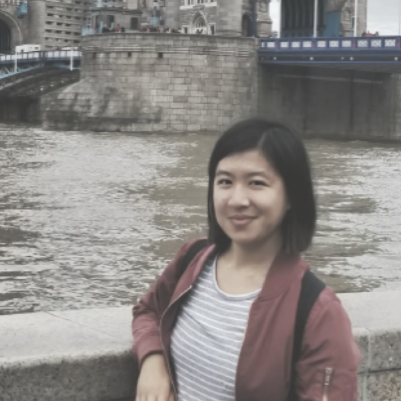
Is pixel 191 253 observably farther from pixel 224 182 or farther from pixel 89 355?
pixel 89 355

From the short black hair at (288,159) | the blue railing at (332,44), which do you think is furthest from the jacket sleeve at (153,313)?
the blue railing at (332,44)

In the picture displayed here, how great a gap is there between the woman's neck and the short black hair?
0.07 ft

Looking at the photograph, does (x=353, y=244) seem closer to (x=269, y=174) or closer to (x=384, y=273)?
(x=384, y=273)

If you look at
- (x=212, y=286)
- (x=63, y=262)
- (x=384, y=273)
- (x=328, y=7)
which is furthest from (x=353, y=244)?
(x=328, y=7)

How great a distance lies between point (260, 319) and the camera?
1.89 meters

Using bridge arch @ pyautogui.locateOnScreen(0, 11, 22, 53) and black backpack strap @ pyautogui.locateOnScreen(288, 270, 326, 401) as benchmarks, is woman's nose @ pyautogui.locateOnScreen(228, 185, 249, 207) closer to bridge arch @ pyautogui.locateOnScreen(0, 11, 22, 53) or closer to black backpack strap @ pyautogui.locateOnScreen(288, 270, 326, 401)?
black backpack strap @ pyautogui.locateOnScreen(288, 270, 326, 401)

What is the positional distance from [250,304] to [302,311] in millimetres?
121

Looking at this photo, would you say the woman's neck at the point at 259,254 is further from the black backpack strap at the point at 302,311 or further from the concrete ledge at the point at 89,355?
the concrete ledge at the point at 89,355

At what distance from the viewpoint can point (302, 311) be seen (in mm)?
1878

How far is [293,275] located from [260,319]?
13cm

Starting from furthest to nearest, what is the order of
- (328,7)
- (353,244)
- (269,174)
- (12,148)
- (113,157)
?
(328,7) < (12,148) < (113,157) < (353,244) < (269,174)

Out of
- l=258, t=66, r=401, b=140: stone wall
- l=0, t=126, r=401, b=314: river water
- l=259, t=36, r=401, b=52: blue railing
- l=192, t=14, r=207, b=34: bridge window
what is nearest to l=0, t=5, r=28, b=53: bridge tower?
l=192, t=14, r=207, b=34: bridge window

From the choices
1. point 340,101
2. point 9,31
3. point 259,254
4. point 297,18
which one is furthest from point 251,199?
point 9,31

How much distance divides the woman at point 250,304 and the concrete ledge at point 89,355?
14 centimetres
